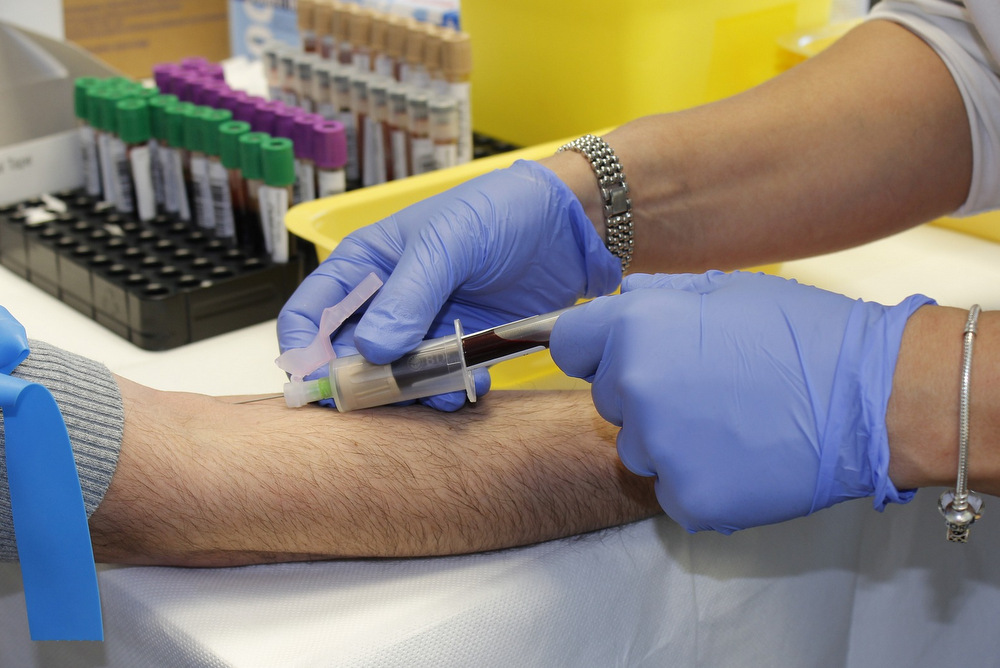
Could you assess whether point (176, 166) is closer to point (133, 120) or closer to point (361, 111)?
point (133, 120)

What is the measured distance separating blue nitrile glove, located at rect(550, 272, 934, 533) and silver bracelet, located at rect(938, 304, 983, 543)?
0.04m

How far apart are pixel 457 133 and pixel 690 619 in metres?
0.90

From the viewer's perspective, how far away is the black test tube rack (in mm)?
1172

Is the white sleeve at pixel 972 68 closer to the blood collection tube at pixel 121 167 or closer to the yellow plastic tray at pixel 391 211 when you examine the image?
the yellow plastic tray at pixel 391 211

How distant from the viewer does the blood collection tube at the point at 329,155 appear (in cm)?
133

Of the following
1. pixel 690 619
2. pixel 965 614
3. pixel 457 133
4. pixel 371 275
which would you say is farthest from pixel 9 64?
pixel 965 614

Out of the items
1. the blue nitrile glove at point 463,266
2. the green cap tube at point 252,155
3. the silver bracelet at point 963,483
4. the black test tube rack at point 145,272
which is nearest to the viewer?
the silver bracelet at point 963,483

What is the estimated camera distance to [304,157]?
137 cm

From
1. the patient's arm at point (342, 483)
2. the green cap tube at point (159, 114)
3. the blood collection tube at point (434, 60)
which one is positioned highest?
the blood collection tube at point (434, 60)

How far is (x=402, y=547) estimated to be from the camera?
2.62 feet

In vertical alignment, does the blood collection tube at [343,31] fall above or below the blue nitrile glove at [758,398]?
above

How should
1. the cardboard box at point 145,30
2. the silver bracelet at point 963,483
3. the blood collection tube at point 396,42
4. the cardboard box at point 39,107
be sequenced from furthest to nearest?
the cardboard box at point 145,30 → the blood collection tube at point 396,42 → the cardboard box at point 39,107 → the silver bracelet at point 963,483

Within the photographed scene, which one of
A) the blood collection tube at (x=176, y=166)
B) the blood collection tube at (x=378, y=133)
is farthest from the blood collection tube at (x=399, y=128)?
the blood collection tube at (x=176, y=166)

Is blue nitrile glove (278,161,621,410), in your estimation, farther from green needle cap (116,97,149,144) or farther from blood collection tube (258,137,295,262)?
green needle cap (116,97,149,144)
